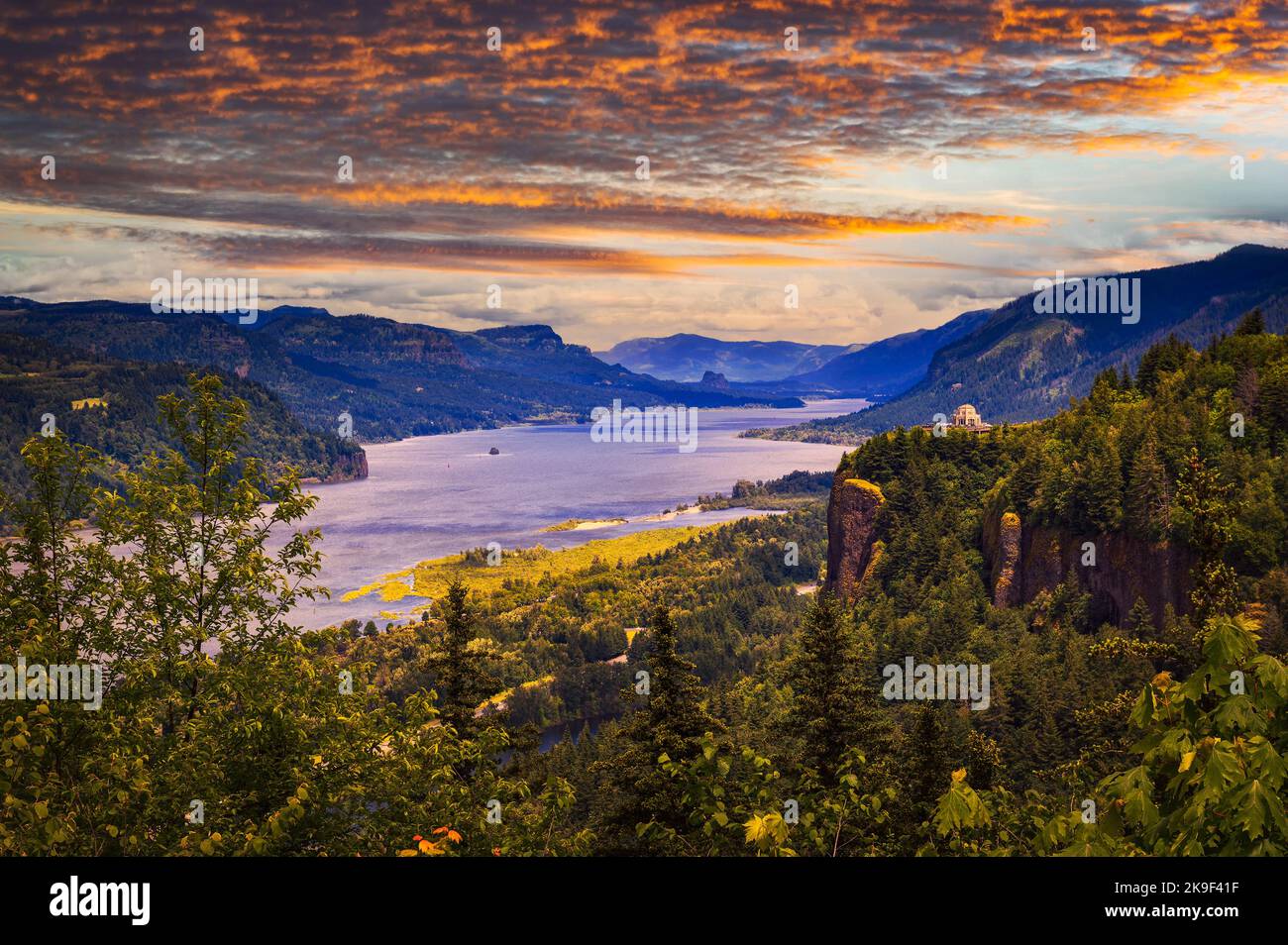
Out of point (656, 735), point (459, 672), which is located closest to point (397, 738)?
point (656, 735)

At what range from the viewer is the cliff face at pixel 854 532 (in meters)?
94.3

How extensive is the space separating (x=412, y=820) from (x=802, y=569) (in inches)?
5561

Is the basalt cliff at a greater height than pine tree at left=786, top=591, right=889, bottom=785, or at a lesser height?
lesser

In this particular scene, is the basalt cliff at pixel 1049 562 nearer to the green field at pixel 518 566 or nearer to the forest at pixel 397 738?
the forest at pixel 397 738

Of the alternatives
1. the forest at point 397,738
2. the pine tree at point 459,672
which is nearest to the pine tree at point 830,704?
the forest at point 397,738

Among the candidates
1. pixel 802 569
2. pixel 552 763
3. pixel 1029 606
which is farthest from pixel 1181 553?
pixel 802 569

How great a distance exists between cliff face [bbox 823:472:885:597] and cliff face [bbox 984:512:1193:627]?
1260 centimetres

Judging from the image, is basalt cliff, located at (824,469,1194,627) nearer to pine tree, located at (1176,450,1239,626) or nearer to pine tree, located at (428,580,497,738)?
pine tree, located at (428,580,497,738)

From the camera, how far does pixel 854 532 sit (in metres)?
95.6

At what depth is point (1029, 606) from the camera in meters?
72.8

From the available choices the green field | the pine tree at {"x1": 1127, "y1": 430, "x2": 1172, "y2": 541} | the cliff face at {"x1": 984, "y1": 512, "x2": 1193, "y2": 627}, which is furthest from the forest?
the green field

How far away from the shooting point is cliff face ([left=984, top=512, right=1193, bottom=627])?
63.2 meters

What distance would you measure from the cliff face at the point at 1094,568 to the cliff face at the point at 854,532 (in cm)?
1260
